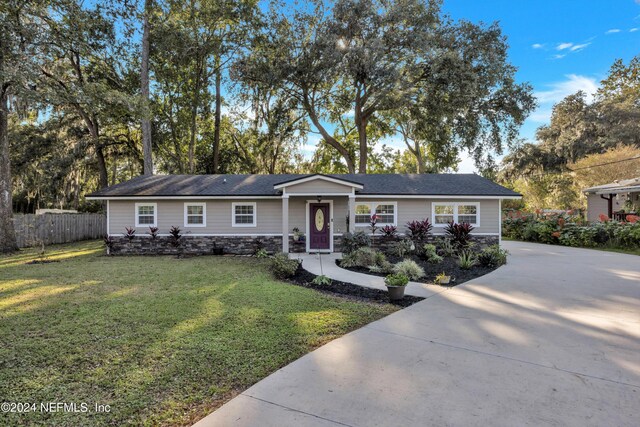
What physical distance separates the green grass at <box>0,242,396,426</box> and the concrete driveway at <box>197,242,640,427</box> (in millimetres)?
457

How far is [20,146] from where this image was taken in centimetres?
2038

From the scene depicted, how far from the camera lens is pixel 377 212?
1369 cm

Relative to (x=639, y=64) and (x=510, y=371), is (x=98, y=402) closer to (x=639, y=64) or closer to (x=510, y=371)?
(x=510, y=371)

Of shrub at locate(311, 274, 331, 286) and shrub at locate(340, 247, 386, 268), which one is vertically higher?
shrub at locate(340, 247, 386, 268)

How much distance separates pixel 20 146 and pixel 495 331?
88.4 feet

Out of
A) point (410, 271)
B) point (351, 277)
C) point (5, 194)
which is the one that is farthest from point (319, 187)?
point (5, 194)

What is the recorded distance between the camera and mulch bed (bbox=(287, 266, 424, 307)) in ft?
20.7

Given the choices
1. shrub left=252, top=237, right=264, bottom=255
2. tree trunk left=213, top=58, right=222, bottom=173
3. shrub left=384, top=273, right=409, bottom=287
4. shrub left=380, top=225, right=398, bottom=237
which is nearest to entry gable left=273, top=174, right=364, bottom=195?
shrub left=380, top=225, right=398, bottom=237

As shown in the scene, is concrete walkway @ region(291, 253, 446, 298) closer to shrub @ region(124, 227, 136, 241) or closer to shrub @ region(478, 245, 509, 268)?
shrub @ region(478, 245, 509, 268)

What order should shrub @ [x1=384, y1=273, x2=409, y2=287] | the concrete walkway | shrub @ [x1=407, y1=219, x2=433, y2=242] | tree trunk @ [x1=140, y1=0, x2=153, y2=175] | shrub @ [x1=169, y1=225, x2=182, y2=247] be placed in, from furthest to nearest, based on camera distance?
tree trunk @ [x1=140, y1=0, x2=153, y2=175], shrub @ [x1=169, y1=225, x2=182, y2=247], shrub @ [x1=407, y1=219, x2=433, y2=242], the concrete walkway, shrub @ [x1=384, y1=273, x2=409, y2=287]

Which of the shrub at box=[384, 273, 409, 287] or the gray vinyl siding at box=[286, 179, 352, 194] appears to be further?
the gray vinyl siding at box=[286, 179, 352, 194]

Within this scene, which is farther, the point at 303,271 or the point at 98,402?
the point at 303,271

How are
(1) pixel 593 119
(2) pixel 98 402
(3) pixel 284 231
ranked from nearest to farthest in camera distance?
(2) pixel 98 402 → (3) pixel 284 231 → (1) pixel 593 119

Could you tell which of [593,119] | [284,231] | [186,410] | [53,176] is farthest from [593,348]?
[593,119]
